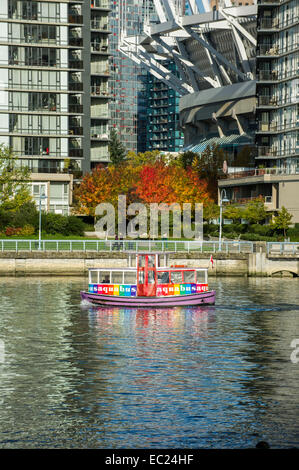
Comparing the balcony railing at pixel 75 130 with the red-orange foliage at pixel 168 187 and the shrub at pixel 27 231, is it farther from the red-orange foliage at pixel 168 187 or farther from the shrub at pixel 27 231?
the shrub at pixel 27 231

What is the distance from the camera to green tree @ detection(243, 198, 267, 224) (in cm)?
12072

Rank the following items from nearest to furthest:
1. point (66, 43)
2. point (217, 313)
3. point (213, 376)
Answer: point (213, 376) < point (217, 313) < point (66, 43)

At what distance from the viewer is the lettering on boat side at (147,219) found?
111188 mm

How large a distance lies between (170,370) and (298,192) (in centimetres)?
8409

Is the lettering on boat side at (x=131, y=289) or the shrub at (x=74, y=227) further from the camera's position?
the shrub at (x=74, y=227)

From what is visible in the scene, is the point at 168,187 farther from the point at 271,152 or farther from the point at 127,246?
the point at 127,246

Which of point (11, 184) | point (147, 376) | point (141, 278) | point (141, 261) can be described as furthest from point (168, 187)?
point (147, 376)

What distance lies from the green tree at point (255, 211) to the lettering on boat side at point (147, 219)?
6438mm

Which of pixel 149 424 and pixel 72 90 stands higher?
pixel 72 90

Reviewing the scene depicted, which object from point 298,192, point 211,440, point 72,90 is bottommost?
point 211,440

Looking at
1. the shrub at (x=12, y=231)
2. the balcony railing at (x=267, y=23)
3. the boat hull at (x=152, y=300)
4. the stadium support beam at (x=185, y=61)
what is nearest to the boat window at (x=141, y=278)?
the boat hull at (x=152, y=300)
